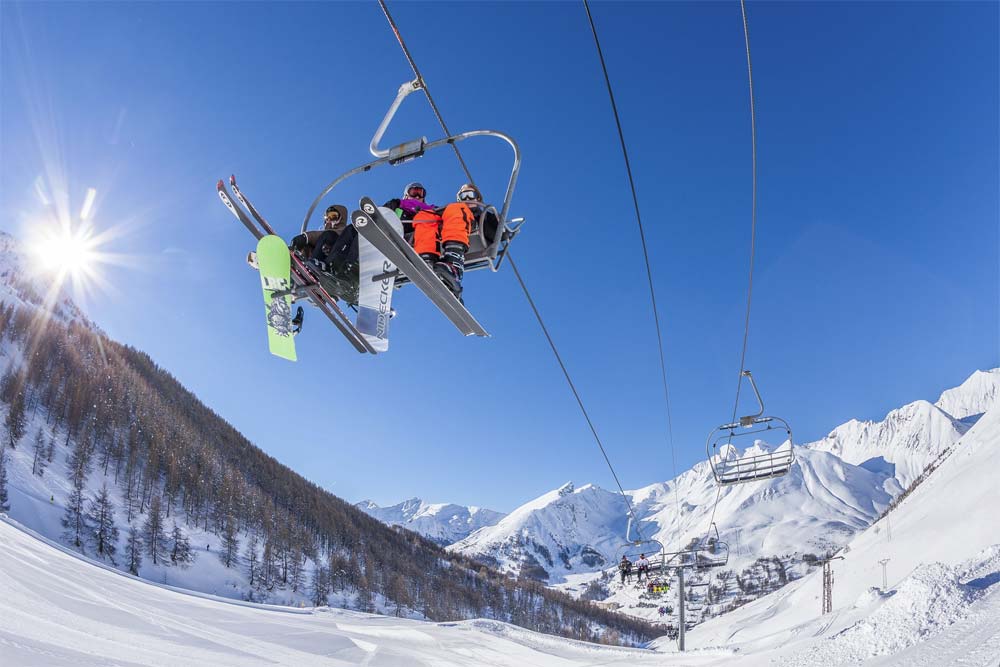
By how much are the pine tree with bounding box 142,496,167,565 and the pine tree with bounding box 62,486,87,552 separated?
8314 mm

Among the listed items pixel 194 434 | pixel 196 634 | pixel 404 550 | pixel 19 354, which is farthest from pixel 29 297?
pixel 196 634

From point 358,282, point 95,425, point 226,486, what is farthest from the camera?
point 226,486

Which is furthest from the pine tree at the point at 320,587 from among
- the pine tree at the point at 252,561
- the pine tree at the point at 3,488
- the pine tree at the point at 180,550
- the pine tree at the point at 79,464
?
the pine tree at the point at 3,488

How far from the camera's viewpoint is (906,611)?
8039mm

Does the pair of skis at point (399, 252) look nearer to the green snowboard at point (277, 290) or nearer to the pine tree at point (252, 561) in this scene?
the green snowboard at point (277, 290)

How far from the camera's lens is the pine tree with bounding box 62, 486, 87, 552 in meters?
70.4

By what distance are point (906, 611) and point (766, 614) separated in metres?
79.2

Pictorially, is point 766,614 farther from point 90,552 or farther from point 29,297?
point 29,297

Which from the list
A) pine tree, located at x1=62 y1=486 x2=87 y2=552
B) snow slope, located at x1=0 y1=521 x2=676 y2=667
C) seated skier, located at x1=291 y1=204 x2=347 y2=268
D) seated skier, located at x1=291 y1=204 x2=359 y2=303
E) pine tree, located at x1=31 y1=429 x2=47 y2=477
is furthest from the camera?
pine tree, located at x1=31 y1=429 x2=47 y2=477

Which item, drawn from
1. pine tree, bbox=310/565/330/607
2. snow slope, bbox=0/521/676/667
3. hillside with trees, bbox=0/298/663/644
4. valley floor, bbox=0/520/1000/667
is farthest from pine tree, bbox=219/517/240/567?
valley floor, bbox=0/520/1000/667

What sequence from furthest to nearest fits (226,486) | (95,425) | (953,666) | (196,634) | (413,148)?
1. (226,486)
2. (95,425)
3. (196,634)
4. (413,148)
5. (953,666)

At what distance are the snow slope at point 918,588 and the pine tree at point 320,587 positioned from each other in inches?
2305

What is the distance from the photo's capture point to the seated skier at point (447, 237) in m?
7.28

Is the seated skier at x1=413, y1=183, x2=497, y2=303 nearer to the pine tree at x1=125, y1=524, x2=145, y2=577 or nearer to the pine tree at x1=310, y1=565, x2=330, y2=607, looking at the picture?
the pine tree at x1=125, y1=524, x2=145, y2=577
